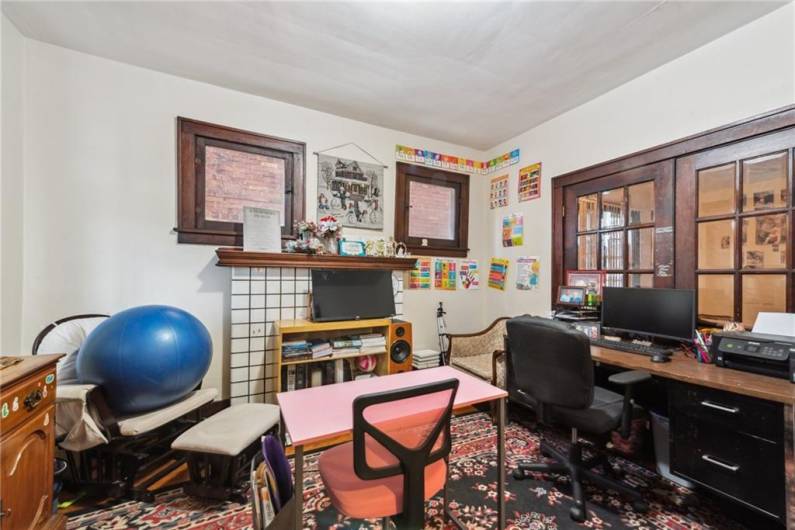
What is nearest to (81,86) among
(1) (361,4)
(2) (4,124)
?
(2) (4,124)

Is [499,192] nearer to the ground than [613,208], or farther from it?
farther from it

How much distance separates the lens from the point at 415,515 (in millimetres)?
1049

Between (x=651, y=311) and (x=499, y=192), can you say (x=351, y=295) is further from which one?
(x=651, y=311)

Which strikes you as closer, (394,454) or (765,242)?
(394,454)

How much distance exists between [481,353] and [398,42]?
2927 millimetres

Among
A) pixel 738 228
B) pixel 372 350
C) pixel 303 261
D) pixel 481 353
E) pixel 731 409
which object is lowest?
pixel 481 353

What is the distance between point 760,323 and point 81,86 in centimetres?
462

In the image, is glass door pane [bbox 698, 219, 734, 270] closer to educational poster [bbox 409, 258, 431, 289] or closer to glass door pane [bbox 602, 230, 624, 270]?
glass door pane [bbox 602, 230, 624, 270]

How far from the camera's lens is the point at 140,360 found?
62.5 inches

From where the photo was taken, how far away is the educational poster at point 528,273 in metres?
3.17

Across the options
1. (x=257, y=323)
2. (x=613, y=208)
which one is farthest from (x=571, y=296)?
(x=257, y=323)

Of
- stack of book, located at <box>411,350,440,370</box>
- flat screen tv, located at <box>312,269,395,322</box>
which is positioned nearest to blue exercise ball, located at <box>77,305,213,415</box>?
flat screen tv, located at <box>312,269,395,322</box>

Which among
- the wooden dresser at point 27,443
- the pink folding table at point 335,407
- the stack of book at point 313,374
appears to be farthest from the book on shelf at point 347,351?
the wooden dresser at point 27,443

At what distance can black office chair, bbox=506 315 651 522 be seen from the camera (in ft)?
5.16
